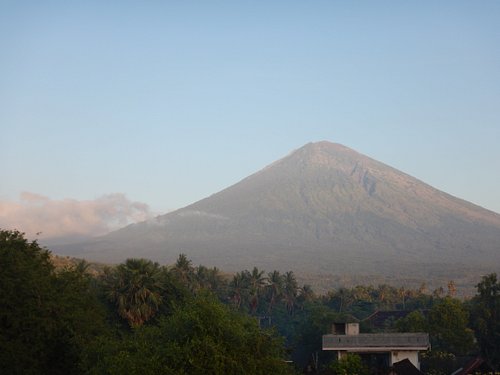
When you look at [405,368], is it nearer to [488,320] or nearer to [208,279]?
[488,320]

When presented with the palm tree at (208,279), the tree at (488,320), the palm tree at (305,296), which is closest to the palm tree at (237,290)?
the palm tree at (208,279)

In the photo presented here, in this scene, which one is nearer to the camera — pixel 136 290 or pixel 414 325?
pixel 136 290

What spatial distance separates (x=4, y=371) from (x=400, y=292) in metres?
95.4

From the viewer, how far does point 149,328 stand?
3550 centimetres

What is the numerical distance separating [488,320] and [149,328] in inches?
1542

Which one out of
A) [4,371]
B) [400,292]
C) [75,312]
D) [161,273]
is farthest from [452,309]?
[400,292]

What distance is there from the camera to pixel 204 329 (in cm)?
3011

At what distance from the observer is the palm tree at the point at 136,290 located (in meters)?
57.4

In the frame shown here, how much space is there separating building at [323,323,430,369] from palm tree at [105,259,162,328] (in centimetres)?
1345

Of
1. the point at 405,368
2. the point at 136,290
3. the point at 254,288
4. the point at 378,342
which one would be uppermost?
the point at 254,288

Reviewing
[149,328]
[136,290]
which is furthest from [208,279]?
[149,328]

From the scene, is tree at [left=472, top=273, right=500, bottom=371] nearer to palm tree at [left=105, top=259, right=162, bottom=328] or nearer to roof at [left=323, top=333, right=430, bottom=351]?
roof at [left=323, top=333, right=430, bottom=351]

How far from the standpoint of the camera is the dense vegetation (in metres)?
29.9

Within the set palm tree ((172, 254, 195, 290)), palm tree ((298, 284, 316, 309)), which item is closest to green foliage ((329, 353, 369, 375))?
palm tree ((172, 254, 195, 290))
